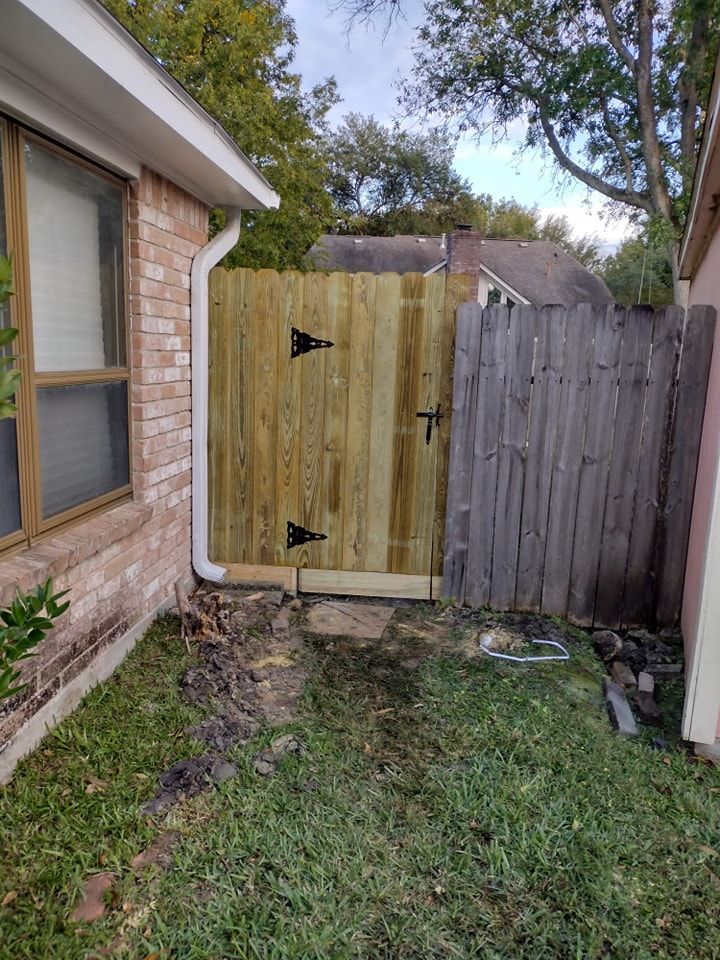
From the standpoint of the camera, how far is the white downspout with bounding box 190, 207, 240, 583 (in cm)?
379

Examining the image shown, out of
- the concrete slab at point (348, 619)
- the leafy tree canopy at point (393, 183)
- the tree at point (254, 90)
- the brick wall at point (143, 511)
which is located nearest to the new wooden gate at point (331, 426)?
the concrete slab at point (348, 619)

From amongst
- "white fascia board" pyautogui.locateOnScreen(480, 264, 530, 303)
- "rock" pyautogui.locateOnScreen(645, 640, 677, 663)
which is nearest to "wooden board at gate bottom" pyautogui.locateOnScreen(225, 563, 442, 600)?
"rock" pyautogui.locateOnScreen(645, 640, 677, 663)

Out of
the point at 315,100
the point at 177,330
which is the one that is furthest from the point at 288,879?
the point at 315,100

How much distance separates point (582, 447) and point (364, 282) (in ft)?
5.14

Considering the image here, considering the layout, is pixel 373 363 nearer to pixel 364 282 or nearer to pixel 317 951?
pixel 364 282

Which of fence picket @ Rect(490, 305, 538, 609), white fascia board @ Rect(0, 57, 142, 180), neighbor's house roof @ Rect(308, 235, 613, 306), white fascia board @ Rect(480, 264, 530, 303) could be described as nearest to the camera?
white fascia board @ Rect(0, 57, 142, 180)

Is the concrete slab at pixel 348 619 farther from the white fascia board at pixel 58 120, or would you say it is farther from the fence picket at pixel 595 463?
the white fascia board at pixel 58 120

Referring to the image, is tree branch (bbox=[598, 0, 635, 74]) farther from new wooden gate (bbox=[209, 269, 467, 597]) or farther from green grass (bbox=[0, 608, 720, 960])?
green grass (bbox=[0, 608, 720, 960])

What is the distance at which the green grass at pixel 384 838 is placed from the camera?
5.76 ft

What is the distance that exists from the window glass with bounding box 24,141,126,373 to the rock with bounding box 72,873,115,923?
176 centimetres

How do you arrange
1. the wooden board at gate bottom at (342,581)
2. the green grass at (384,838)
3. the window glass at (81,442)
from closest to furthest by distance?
the green grass at (384,838) → the window glass at (81,442) → the wooden board at gate bottom at (342,581)

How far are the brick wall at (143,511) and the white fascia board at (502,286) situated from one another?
15940mm

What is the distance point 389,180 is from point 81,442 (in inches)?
1109

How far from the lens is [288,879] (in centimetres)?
193
